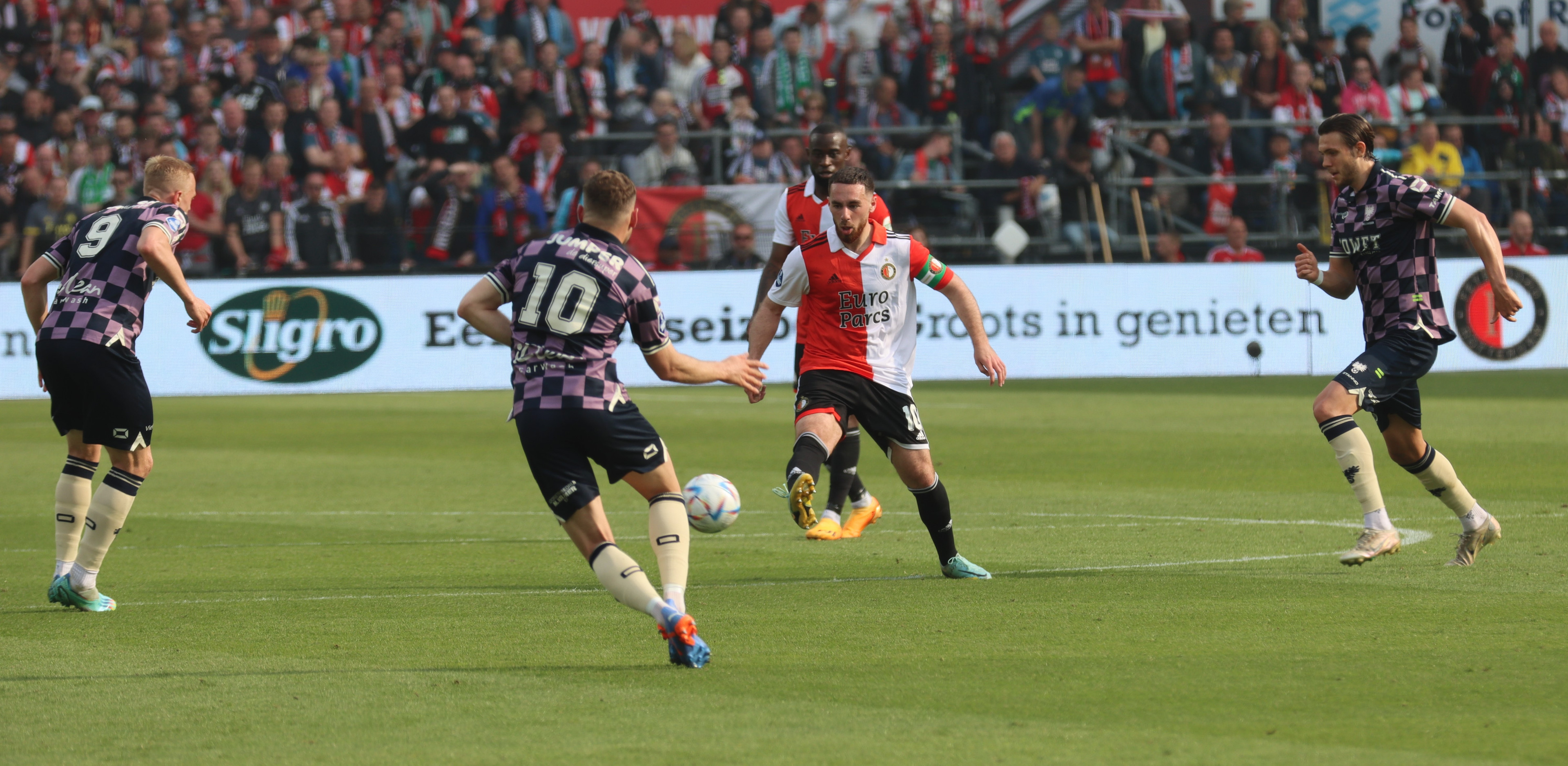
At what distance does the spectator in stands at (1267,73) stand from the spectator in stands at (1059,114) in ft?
7.66

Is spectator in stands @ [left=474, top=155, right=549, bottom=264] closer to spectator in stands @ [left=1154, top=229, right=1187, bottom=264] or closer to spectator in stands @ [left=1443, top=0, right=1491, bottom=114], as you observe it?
spectator in stands @ [left=1154, top=229, right=1187, bottom=264]

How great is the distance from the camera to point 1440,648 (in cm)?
629

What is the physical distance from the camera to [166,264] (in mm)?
7578

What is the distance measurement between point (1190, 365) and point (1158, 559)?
13838mm

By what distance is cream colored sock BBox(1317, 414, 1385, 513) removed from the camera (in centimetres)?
817

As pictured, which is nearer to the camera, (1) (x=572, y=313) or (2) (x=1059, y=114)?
(1) (x=572, y=313)

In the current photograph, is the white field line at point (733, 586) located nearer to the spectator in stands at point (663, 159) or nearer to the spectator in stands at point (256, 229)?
the spectator in stands at point (256, 229)

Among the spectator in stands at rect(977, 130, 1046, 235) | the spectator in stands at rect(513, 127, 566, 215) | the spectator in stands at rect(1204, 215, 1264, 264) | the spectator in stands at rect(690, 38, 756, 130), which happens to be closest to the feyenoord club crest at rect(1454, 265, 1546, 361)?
the spectator in stands at rect(1204, 215, 1264, 264)

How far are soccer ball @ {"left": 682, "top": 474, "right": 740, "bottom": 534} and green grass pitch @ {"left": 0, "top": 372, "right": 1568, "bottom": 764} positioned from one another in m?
0.39

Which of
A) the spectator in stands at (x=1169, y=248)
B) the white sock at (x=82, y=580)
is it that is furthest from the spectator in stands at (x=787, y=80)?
the white sock at (x=82, y=580)

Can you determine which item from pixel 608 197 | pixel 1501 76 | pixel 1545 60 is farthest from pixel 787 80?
pixel 608 197

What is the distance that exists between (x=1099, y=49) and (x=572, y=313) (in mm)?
20576

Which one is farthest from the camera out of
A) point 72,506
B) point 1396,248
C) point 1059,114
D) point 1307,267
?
point 1059,114

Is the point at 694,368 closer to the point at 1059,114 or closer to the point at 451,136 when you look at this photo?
the point at 451,136
